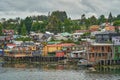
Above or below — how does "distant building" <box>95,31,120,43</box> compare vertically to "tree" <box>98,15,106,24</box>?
below

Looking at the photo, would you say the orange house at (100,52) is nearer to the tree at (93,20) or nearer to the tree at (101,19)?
the tree at (93,20)

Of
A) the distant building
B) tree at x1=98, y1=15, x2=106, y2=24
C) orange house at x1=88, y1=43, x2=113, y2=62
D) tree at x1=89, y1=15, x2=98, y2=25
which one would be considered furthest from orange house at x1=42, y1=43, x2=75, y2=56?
tree at x1=98, y1=15, x2=106, y2=24

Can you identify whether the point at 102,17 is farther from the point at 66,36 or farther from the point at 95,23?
the point at 66,36

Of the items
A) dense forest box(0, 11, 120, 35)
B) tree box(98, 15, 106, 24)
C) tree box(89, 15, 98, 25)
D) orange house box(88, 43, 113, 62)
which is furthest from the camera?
tree box(98, 15, 106, 24)

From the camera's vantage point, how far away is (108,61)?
66.5m

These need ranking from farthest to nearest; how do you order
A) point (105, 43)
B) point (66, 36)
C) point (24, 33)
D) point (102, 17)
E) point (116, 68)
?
point (102, 17) → point (24, 33) → point (66, 36) → point (105, 43) → point (116, 68)

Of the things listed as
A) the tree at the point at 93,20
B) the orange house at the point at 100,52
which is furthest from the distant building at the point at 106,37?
the tree at the point at 93,20

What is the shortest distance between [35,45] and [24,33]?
28.0 meters

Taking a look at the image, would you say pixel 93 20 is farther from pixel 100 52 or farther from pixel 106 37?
pixel 100 52

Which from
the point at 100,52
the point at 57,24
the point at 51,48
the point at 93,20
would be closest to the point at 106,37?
the point at 100,52

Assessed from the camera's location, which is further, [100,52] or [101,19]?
[101,19]

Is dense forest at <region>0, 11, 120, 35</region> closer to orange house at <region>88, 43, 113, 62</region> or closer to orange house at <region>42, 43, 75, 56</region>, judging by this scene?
orange house at <region>42, 43, 75, 56</region>

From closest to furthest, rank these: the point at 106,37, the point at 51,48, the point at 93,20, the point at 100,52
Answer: the point at 100,52, the point at 106,37, the point at 51,48, the point at 93,20

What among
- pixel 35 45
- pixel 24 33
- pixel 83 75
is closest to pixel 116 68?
pixel 83 75
